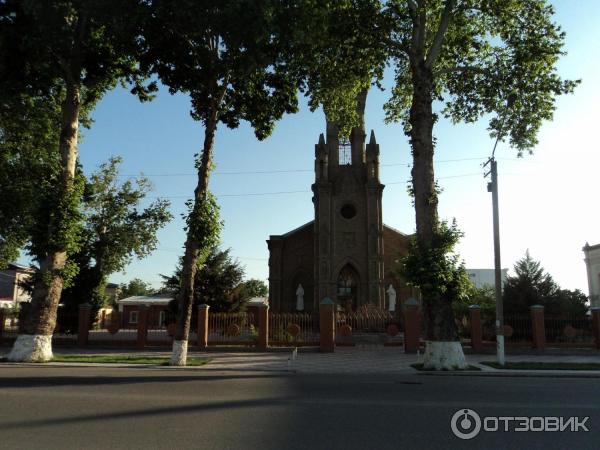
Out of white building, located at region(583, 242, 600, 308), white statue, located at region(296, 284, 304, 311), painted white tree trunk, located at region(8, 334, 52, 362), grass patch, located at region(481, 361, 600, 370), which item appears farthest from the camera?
white building, located at region(583, 242, 600, 308)

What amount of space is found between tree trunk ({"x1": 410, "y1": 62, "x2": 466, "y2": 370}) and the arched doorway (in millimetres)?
18709

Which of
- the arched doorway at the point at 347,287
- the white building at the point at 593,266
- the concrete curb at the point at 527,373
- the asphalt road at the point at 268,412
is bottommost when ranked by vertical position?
the concrete curb at the point at 527,373

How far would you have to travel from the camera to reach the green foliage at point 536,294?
24094 millimetres

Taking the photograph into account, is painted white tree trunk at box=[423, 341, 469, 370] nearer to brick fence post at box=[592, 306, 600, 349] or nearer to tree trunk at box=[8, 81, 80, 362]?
brick fence post at box=[592, 306, 600, 349]

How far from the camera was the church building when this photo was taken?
112 ft

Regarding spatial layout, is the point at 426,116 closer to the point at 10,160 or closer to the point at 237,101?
the point at 237,101

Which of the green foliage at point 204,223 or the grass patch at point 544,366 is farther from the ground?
the green foliage at point 204,223

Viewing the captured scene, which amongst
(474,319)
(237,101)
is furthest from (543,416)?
(237,101)

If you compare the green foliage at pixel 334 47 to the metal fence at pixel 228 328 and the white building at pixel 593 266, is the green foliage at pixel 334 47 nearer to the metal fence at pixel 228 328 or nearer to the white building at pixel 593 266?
the metal fence at pixel 228 328

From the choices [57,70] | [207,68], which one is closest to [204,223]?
[207,68]

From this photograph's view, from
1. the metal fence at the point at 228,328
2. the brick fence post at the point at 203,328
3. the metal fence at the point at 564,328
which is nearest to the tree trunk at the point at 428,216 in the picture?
the metal fence at the point at 564,328

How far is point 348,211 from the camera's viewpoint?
36.0 meters

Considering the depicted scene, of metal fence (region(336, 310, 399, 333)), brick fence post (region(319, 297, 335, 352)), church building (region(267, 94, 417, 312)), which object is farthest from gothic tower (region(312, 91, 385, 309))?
brick fence post (region(319, 297, 335, 352))

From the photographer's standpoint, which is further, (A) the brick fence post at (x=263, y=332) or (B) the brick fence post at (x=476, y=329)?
(A) the brick fence post at (x=263, y=332)
